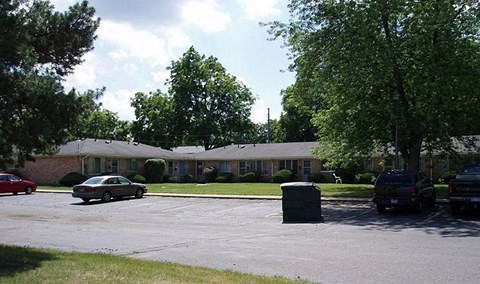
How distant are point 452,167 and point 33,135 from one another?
38126 mm

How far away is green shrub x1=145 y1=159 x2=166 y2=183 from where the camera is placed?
51.0m

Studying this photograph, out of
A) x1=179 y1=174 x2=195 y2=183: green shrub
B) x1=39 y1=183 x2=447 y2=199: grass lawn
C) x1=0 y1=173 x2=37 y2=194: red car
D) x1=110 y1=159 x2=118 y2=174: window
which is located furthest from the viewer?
x1=179 y1=174 x2=195 y2=183: green shrub

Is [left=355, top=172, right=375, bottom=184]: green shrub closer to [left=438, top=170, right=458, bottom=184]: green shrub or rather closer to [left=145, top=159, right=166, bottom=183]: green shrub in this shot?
[left=438, top=170, right=458, bottom=184]: green shrub

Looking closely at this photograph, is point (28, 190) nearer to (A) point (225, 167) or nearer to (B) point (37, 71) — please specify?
(A) point (225, 167)

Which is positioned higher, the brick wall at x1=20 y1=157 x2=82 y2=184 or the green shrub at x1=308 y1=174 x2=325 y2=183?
the brick wall at x1=20 y1=157 x2=82 y2=184

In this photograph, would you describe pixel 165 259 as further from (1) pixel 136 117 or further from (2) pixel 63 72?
(1) pixel 136 117

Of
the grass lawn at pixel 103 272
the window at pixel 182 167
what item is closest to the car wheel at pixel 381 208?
the grass lawn at pixel 103 272

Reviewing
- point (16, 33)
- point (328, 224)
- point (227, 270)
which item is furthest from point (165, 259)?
point (328, 224)

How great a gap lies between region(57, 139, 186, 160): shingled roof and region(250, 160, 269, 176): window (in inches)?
322

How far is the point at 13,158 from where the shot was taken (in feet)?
42.5

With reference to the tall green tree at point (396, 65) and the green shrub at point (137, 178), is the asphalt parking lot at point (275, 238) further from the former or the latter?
the green shrub at point (137, 178)

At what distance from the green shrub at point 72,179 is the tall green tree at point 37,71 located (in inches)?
1246

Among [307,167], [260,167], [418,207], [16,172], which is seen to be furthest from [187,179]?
[418,207]

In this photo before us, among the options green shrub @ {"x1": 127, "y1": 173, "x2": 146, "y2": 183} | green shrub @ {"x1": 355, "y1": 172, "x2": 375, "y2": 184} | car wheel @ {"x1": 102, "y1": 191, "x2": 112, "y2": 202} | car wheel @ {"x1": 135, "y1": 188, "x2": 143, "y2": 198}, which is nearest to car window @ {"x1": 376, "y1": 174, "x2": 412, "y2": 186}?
car wheel @ {"x1": 102, "y1": 191, "x2": 112, "y2": 202}
